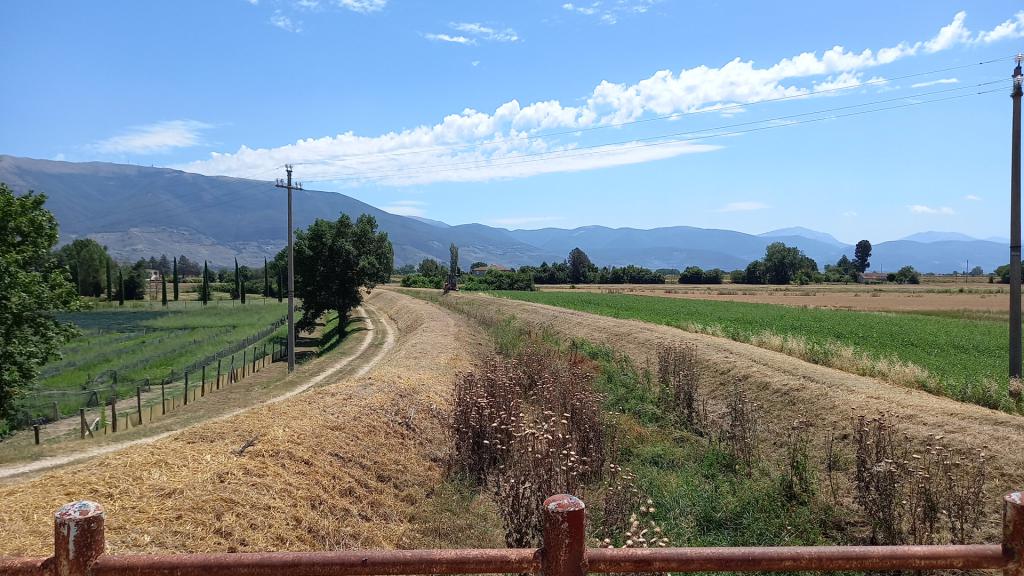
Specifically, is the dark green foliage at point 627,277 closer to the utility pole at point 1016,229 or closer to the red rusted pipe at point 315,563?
the utility pole at point 1016,229

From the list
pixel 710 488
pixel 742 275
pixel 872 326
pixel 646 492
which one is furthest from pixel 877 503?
pixel 742 275

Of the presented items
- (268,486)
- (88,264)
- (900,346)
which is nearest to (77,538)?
(268,486)

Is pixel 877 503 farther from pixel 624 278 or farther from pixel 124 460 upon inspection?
pixel 624 278

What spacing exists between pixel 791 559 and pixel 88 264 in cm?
12155

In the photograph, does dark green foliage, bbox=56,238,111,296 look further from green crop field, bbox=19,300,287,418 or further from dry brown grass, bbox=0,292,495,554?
dry brown grass, bbox=0,292,495,554

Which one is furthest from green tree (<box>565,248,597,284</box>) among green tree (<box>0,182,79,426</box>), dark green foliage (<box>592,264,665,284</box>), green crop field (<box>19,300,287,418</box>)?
green tree (<box>0,182,79,426</box>)

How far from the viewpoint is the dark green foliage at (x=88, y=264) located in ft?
329

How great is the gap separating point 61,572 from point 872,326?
32.9 m

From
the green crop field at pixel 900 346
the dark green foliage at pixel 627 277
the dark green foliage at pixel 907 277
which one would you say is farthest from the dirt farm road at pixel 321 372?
the dark green foliage at pixel 907 277

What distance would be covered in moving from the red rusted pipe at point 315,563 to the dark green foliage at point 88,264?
117 metres

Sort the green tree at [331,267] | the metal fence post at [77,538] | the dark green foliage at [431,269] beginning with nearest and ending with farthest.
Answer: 1. the metal fence post at [77,538]
2. the green tree at [331,267]
3. the dark green foliage at [431,269]

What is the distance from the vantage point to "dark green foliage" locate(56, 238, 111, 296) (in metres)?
100

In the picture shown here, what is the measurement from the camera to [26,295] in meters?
20.7

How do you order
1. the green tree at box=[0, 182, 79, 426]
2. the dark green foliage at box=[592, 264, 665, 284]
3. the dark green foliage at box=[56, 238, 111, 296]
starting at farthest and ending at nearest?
the dark green foliage at box=[592, 264, 665, 284], the dark green foliage at box=[56, 238, 111, 296], the green tree at box=[0, 182, 79, 426]
